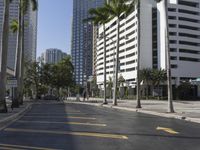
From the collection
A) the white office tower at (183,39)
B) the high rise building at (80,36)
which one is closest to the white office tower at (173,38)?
the white office tower at (183,39)

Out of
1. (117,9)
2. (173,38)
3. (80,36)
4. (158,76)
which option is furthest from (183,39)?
(117,9)

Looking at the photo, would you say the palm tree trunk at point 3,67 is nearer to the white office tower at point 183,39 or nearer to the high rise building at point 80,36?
the white office tower at point 183,39

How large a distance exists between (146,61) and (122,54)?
1717 cm

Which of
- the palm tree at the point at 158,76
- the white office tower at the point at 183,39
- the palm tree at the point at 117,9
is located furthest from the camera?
the white office tower at the point at 183,39

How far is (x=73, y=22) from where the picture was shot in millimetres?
157875

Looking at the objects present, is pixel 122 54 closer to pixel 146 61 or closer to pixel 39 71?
pixel 146 61

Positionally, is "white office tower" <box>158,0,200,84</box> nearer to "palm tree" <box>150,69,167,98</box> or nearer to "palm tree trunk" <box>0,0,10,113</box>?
"palm tree" <box>150,69,167,98</box>

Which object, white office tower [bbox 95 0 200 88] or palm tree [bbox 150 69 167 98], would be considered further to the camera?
white office tower [bbox 95 0 200 88]

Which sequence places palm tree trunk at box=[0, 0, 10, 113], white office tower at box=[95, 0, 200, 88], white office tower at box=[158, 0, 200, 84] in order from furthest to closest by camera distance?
white office tower at box=[95, 0, 200, 88], white office tower at box=[158, 0, 200, 84], palm tree trunk at box=[0, 0, 10, 113]

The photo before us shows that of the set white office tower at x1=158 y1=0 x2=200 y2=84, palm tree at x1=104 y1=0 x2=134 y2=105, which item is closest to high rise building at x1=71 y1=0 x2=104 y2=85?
white office tower at x1=158 y1=0 x2=200 y2=84

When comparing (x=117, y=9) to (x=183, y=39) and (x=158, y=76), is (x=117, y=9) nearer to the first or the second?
(x=158, y=76)

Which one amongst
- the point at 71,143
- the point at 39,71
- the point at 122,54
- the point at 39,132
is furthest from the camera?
the point at 122,54

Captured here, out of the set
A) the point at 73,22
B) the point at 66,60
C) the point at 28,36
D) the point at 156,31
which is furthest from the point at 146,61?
the point at 28,36

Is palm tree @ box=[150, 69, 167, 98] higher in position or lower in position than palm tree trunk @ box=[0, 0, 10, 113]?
higher
